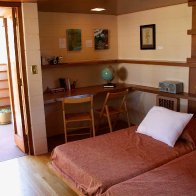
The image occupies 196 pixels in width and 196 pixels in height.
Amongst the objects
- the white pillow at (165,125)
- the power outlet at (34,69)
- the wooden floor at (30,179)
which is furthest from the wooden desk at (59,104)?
the white pillow at (165,125)

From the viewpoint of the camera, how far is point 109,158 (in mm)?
2322

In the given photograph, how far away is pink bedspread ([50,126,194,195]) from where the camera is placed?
6.70ft

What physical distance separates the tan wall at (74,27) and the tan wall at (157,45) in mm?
178

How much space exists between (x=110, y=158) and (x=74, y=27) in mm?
2524

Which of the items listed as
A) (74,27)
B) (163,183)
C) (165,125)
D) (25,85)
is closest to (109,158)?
(163,183)

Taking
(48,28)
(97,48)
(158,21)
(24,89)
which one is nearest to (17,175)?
(24,89)

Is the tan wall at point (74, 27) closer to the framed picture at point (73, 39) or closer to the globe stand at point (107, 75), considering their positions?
the framed picture at point (73, 39)

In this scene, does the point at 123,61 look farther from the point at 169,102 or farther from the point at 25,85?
the point at 25,85

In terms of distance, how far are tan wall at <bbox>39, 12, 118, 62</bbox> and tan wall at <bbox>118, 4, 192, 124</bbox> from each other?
178 millimetres

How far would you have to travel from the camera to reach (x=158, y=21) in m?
3.88

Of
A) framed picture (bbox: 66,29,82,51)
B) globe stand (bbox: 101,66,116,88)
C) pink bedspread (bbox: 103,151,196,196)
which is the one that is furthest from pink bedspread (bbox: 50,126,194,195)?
framed picture (bbox: 66,29,82,51)

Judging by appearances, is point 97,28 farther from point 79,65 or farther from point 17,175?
point 17,175

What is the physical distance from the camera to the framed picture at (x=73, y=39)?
4117 millimetres

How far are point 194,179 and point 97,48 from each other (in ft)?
9.85
